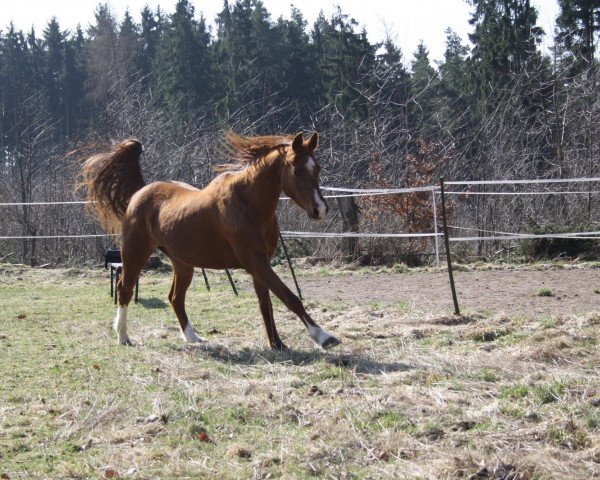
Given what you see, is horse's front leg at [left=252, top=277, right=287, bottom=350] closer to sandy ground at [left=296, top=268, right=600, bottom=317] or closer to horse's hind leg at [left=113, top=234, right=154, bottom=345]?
horse's hind leg at [left=113, top=234, right=154, bottom=345]

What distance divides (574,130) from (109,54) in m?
40.5

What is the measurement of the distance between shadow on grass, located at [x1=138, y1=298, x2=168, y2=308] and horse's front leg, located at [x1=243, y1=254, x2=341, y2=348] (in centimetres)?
422

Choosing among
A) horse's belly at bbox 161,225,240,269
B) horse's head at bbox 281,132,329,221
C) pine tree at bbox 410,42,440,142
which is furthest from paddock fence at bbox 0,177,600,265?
pine tree at bbox 410,42,440,142

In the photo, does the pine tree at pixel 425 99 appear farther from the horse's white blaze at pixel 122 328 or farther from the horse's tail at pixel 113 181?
the horse's white blaze at pixel 122 328

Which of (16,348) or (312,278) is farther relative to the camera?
(312,278)

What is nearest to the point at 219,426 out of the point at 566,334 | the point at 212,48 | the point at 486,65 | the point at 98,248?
the point at 566,334

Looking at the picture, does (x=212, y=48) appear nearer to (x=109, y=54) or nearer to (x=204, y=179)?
(x=109, y=54)

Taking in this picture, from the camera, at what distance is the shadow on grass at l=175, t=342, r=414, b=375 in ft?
19.7

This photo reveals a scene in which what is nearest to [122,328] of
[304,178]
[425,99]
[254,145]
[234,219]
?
[234,219]

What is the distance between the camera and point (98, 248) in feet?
63.3

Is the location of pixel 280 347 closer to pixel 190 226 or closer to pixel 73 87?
pixel 190 226

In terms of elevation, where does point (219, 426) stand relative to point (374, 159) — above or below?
below

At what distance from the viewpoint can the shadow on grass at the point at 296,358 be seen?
5.99 meters

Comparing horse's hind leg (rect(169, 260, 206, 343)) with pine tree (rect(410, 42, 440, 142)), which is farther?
pine tree (rect(410, 42, 440, 142))
